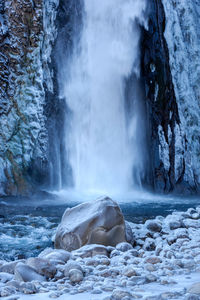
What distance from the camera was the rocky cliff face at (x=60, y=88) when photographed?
51.5 ft

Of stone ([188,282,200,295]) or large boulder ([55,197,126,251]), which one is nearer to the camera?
stone ([188,282,200,295])

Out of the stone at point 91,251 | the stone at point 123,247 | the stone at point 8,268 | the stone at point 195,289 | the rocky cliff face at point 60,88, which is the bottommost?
the stone at point 123,247

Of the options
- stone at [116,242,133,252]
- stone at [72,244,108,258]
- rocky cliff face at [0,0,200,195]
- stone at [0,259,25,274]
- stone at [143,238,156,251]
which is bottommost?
stone at [143,238,156,251]

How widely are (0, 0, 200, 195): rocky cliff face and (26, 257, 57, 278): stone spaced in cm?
1165

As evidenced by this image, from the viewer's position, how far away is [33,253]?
4906 millimetres

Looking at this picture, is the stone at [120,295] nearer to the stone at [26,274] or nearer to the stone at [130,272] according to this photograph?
the stone at [130,272]

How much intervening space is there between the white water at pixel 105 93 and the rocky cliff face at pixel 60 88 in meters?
0.77

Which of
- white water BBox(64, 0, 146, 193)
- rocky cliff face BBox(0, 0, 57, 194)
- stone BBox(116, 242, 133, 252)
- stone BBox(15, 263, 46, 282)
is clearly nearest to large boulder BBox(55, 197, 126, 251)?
stone BBox(116, 242, 133, 252)

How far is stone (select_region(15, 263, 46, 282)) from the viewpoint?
2.91 metres

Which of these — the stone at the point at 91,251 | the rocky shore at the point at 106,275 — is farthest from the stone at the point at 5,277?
the stone at the point at 91,251

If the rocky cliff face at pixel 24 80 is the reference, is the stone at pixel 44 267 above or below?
below

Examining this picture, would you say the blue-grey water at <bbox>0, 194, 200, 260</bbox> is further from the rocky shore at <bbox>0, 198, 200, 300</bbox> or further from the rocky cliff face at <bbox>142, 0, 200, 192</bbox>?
the rocky cliff face at <bbox>142, 0, 200, 192</bbox>

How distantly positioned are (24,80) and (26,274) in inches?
569

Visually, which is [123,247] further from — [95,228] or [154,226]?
[154,226]
